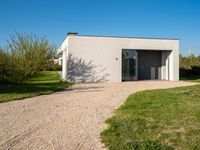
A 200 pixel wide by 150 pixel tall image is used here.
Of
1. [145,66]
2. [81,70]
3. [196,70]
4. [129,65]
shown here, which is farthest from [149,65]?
[196,70]

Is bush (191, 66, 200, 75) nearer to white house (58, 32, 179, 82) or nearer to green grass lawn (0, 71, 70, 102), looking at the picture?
white house (58, 32, 179, 82)

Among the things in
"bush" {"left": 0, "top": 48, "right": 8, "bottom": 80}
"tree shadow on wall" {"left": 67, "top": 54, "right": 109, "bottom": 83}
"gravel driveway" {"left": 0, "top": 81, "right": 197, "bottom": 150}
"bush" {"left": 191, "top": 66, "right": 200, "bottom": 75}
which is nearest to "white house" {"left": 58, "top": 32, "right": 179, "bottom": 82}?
"tree shadow on wall" {"left": 67, "top": 54, "right": 109, "bottom": 83}

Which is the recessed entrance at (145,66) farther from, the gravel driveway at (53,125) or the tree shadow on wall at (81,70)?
the gravel driveway at (53,125)

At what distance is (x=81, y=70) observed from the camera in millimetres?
24078

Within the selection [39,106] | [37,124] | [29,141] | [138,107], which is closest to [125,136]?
[29,141]

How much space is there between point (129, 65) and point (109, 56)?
267cm

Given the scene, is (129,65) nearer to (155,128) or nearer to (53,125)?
(53,125)

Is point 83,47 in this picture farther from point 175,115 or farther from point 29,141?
point 29,141

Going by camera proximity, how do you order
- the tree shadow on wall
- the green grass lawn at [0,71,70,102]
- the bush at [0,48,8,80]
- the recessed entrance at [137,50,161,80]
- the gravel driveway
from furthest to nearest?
1. the recessed entrance at [137,50,161,80]
2. the tree shadow on wall
3. the bush at [0,48,8,80]
4. the green grass lawn at [0,71,70,102]
5. the gravel driveway

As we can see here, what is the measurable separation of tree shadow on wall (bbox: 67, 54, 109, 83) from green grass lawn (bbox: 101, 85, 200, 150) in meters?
15.1

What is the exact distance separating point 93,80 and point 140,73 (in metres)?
6.17

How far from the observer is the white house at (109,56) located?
24016 mm

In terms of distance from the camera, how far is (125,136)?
19.2ft

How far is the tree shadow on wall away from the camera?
23969mm
